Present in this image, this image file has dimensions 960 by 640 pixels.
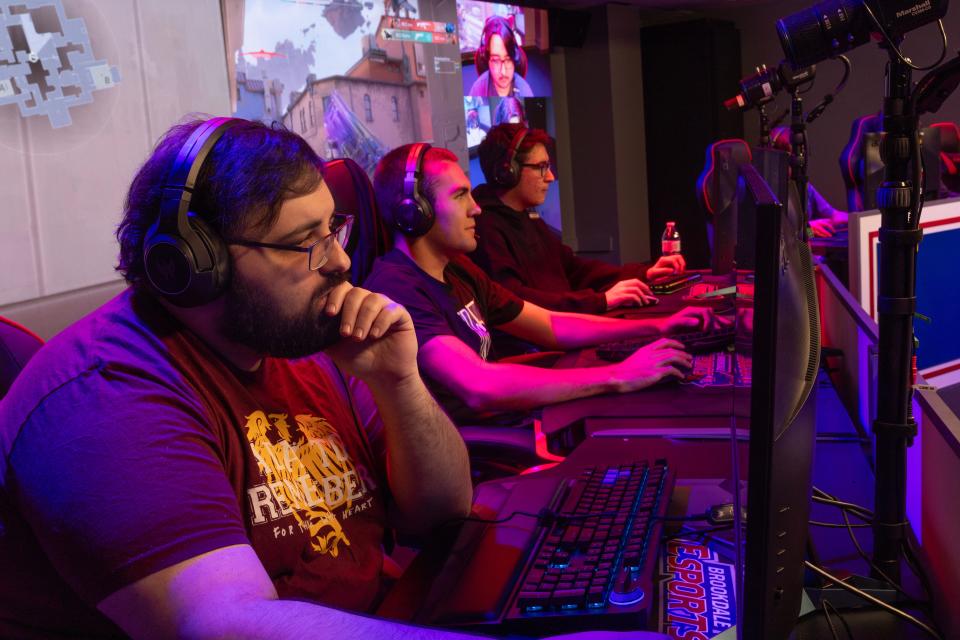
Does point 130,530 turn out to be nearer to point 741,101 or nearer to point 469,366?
point 469,366

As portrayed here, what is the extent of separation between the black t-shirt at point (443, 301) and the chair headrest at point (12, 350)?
2.79ft

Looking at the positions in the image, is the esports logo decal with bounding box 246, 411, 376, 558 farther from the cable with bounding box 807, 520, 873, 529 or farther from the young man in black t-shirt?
the young man in black t-shirt

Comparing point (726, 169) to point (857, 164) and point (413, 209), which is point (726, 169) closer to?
point (413, 209)

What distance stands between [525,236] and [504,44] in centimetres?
375

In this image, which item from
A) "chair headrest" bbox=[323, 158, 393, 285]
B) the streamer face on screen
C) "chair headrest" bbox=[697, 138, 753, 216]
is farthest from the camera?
the streamer face on screen

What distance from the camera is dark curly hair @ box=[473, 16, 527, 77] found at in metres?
6.26

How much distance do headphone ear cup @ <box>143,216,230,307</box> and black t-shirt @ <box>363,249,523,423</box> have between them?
0.91 metres

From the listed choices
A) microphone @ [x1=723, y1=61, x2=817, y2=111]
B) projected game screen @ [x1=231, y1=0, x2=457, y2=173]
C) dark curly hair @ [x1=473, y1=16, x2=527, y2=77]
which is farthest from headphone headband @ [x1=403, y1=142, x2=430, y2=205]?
dark curly hair @ [x1=473, y1=16, x2=527, y2=77]

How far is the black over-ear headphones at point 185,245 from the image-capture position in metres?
0.91

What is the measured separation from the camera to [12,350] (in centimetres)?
108

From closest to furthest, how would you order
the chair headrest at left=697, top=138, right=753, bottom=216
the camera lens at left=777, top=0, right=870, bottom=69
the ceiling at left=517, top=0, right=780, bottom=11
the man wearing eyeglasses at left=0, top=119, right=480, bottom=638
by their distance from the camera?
the man wearing eyeglasses at left=0, top=119, right=480, bottom=638 < the camera lens at left=777, top=0, right=870, bottom=69 < the chair headrest at left=697, top=138, right=753, bottom=216 < the ceiling at left=517, top=0, right=780, bottom=11

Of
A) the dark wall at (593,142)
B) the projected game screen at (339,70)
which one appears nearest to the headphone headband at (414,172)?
the projected game screen at (339,70)

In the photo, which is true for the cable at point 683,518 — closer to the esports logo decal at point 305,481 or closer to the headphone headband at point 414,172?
the esports logo decal at point 305,481

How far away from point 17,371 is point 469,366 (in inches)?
36.6
